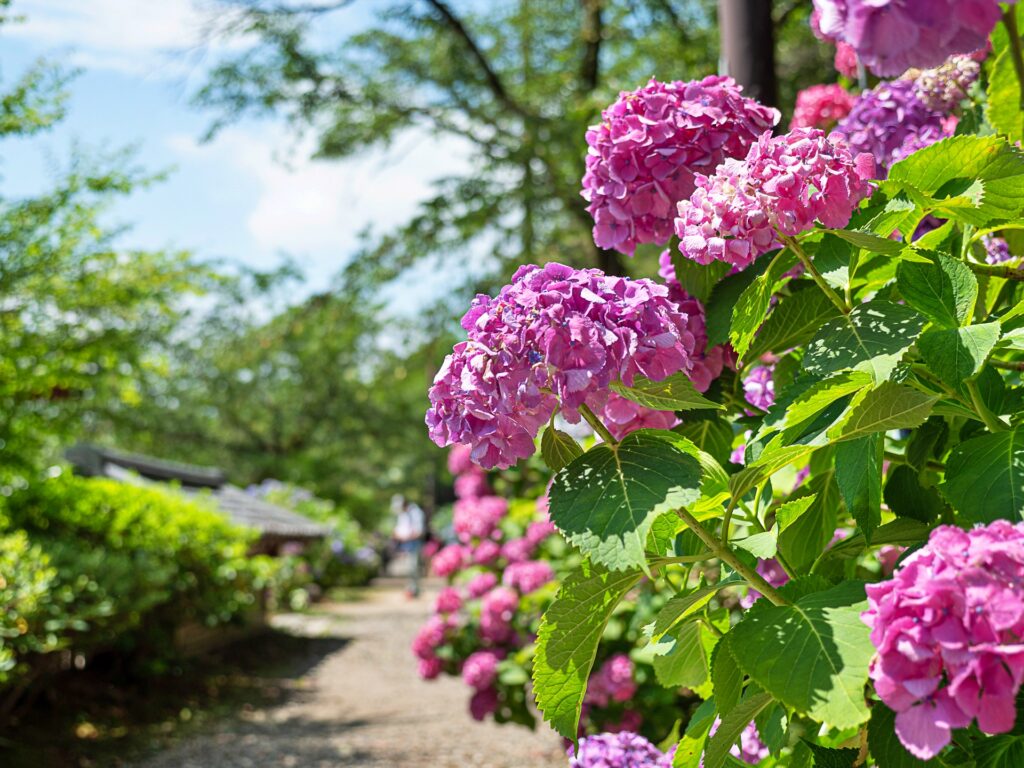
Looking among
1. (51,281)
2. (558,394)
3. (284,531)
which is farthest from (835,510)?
(284,531)

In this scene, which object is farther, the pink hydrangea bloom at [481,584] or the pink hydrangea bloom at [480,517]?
the pink hydrangea bloom at [480,517]

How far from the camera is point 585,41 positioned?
1008 cm

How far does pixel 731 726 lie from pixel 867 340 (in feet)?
1.50

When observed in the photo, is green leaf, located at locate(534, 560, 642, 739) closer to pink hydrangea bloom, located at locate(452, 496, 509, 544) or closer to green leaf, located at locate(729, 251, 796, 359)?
green leaf, located at locate(729, 251, 796, 359)

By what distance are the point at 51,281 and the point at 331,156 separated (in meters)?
4.16

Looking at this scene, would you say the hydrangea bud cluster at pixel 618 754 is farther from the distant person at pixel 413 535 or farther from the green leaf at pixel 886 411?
the distant person at pixel 413 535

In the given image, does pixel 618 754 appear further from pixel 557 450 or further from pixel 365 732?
pixel 365 732

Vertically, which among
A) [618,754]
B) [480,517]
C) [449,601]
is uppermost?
[618,754]

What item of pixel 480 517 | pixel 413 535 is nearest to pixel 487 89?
pixel 480 517

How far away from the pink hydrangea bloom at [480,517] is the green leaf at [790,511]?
5378mm

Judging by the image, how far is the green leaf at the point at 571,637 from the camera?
105cm

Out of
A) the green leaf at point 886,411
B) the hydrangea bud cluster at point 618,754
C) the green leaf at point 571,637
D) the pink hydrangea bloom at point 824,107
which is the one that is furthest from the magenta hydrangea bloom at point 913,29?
the pink hydrangea bloom at point 824,107

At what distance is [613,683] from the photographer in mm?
4746

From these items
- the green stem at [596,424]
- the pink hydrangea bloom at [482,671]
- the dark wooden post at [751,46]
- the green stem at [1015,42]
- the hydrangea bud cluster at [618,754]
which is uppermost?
the dark wooden post at [751,46]
